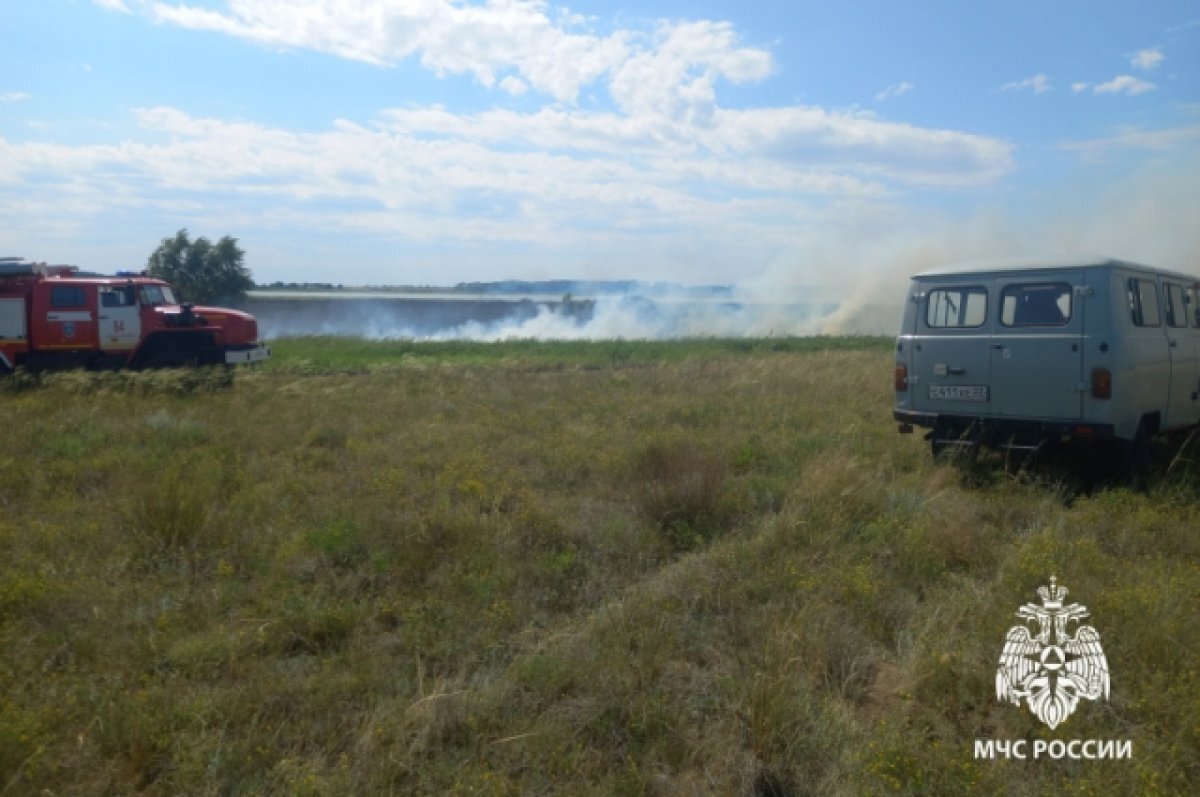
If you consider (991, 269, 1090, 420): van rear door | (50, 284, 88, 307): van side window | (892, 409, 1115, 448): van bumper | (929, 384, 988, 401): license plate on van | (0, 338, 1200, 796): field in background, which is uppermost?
(50, 284, 88, 307): van side window

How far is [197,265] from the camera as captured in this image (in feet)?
156

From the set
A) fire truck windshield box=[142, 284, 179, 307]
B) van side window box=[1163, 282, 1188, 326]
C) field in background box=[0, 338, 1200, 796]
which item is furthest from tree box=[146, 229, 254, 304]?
van side window box=[1163, 282, 1188, 326]

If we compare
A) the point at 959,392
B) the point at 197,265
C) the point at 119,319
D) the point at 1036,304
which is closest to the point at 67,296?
the point at 119,319

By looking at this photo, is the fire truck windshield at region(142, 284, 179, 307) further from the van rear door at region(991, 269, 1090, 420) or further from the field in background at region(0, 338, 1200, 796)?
the van rear door at region(991, 269, 1090, 420)

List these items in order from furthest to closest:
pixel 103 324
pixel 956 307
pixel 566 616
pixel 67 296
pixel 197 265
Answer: pixel 197 265
pixel 103 324
pixel 67 296
pixel 956 307
pixel 566 616

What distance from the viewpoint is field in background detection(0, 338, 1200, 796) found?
3.59 metres

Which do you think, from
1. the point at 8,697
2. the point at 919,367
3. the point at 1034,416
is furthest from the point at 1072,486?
the point at 8,697

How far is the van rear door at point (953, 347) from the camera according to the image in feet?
27.6

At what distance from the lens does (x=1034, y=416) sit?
26.3 ft

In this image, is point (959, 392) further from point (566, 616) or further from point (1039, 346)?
point (566, 616)

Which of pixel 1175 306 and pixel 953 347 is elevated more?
pixel 1175 306

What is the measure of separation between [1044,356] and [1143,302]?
146cm

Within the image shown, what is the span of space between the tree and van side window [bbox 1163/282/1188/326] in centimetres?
4722

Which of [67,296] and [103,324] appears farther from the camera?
[103,324]
